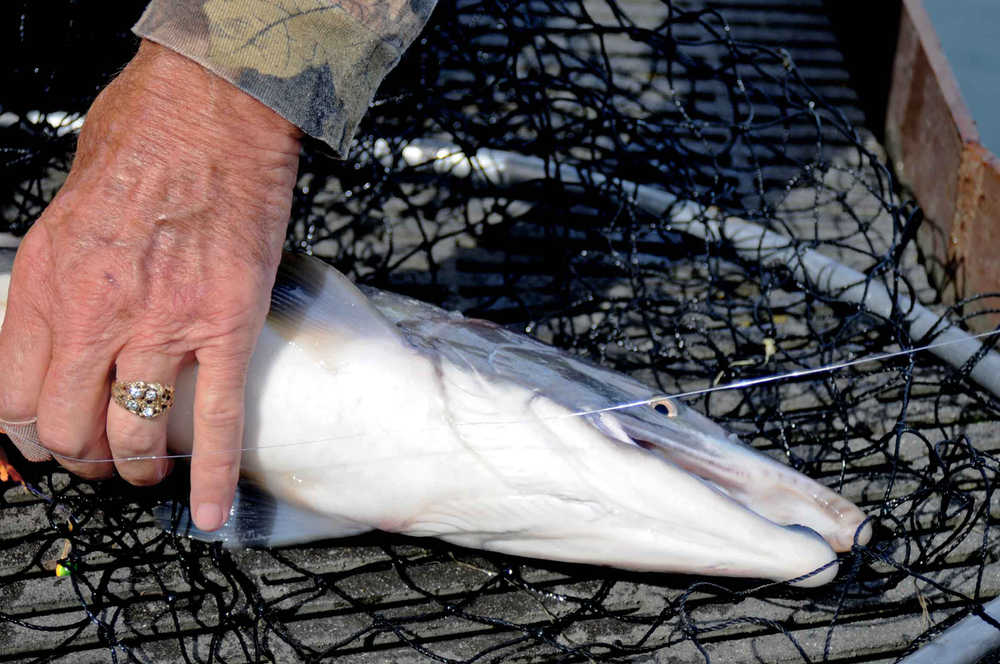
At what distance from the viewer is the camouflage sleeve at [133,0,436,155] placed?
1696mm

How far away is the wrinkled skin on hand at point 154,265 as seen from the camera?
162 centimetres

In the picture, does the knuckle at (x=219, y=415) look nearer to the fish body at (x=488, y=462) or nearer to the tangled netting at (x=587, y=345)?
the fish body at (x=488, y=462)

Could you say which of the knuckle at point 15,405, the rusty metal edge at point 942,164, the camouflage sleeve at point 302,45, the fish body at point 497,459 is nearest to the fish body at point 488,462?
the fish body at point 497,459

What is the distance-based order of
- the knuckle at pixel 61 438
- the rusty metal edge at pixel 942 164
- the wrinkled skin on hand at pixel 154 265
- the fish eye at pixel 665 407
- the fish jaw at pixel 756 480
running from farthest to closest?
1. the rusty metal edge at pixel 942 164
2. the fish eye at pixel 665 407
3. the fish jaw at pixel 756 480
4. the knuckle at pixel 61 438
5. the wrinkled skin on hand at pixel 154 265

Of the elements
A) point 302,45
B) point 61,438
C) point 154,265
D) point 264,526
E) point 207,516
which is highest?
point 302,45

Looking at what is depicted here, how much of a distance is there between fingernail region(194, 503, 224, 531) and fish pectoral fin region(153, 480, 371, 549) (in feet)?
0.61

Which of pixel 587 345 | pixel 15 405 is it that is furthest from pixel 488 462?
pixel 15 405

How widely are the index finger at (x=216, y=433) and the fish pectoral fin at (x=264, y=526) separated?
0.62 ft

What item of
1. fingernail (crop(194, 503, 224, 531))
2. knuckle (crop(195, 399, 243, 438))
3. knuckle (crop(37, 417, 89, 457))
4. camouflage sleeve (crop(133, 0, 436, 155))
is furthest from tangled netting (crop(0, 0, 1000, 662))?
camouflage sleeve (crop(133, 0, 436, 155))

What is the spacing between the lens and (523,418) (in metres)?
1.86

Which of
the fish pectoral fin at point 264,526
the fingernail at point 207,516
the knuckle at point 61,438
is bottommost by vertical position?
the fish pectoral fin at point 264,526

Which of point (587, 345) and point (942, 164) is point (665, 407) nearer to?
point (587, 345)

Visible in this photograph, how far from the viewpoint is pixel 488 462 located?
72.3 inches

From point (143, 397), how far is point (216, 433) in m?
0.14
